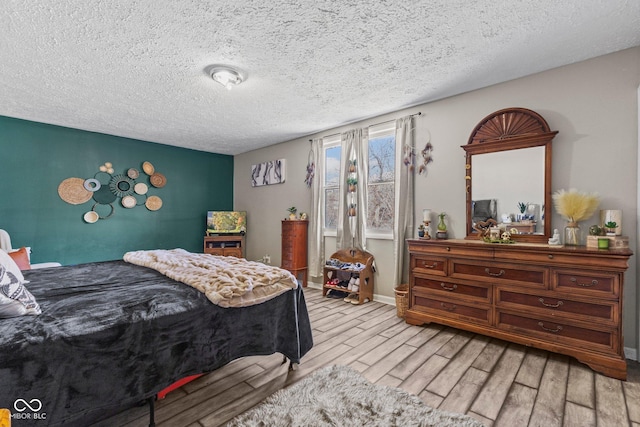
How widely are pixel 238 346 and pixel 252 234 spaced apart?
4.17 metres

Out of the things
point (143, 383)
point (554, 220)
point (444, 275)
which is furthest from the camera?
point (444, 275)

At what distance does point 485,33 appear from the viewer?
2.17m

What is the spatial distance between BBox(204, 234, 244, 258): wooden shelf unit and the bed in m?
3.17

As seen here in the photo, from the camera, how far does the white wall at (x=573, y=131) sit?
2365mm

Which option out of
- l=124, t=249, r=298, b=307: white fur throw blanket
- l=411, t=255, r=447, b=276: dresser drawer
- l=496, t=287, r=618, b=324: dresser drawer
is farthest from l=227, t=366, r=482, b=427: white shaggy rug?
l=411, t=255, r=447, b=276: dresser drawer

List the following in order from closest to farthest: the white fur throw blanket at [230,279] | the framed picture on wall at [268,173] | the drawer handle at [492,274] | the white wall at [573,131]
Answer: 1. the white fur throw blanket at [230,279]
2. the white wall at [573,131]
3. the drawer handle at [492,274]
4. the framed picture on wall at [268,173]

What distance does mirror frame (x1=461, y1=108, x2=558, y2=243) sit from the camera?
2668 mm

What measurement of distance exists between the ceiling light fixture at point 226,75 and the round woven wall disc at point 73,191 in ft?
10.9

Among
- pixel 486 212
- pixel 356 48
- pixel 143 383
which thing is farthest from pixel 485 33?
pixel 143 383

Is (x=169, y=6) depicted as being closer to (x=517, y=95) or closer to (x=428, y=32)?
(x=428, y=32)

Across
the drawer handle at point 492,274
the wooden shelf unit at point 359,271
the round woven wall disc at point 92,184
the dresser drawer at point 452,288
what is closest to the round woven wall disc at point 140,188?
the round woven wall disc at point 92,184

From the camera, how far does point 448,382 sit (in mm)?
1989

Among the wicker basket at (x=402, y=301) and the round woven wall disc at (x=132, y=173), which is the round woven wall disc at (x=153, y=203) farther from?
the wicker basket at (x=402, y=301)

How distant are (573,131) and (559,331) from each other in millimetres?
1752
